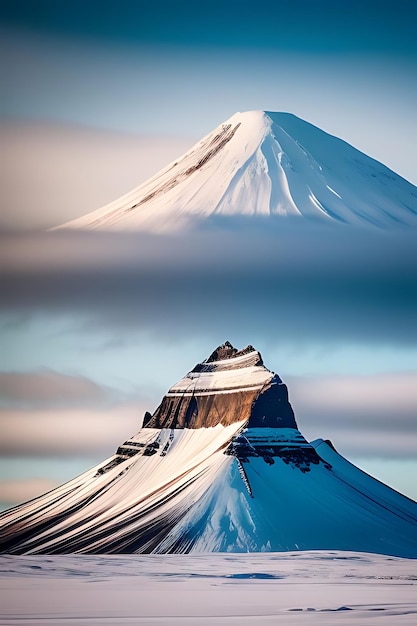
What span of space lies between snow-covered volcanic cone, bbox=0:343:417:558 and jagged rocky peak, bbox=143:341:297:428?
0.16 metres

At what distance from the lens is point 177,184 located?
465 ft

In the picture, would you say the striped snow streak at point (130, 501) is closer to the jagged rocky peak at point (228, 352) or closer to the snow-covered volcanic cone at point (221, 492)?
the snow-covered volcanic cone at point (221, 492)

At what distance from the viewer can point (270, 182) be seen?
144m

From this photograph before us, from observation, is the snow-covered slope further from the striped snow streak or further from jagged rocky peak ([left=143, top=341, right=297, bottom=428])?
the striped snow streak

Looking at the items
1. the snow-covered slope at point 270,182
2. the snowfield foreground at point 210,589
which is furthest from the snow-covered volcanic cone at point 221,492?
the snow-covered slope at point 270,182

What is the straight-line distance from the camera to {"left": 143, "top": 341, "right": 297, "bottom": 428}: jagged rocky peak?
152500 mm

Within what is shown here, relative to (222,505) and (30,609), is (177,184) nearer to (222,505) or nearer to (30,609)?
(222,505)

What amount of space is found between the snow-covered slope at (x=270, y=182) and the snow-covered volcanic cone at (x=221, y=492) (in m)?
20.4

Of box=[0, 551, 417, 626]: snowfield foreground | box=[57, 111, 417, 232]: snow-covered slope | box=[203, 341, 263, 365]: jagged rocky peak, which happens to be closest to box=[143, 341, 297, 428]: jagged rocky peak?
box=[203, 341, 263, 365]: jagged rocky peak

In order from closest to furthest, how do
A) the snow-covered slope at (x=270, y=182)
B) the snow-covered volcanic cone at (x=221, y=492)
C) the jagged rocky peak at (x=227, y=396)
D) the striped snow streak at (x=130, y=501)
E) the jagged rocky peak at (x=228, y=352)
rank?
the snow-covered slope at (x=270, y=182)
the snow-covered volcanic cone at (x=221, y=492)
the striped snow streak at (x=130, y=501)
the jagged rocky peak at (x=227, y=396)
the jagged rocky peak at (x=228, y=352)

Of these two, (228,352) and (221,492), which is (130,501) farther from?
(228,352)

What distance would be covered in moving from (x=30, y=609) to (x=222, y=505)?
68.7m

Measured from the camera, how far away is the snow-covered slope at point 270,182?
439ft

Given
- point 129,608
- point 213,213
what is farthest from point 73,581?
point 213,213
